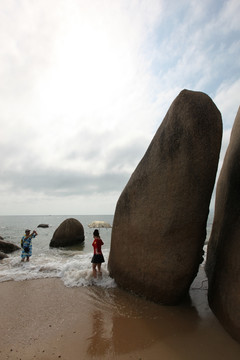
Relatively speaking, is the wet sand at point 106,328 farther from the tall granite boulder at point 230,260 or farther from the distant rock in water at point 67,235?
the distant rock in water at point 67,235

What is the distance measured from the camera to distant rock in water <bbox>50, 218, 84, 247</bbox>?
16016 mm

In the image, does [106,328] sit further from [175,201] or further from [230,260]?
[175,201]

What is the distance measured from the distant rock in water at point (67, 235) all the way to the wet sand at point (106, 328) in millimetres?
10910

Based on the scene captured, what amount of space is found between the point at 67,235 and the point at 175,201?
1336 cm

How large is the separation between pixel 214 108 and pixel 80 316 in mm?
4975

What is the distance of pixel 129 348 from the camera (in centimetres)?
321

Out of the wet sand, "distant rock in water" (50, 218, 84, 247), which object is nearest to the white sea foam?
the wet sand

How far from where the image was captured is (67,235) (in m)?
16.4

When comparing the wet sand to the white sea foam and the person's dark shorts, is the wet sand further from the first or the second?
the person's dark shorts

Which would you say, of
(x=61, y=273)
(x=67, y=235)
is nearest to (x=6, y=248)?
(x=67, y=235)

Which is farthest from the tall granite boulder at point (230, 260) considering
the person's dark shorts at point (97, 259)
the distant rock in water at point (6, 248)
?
the distant rock in water at point (6, 248)

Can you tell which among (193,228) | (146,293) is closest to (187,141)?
(193,228)

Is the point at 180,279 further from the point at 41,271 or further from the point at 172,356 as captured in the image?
the point at 41,271

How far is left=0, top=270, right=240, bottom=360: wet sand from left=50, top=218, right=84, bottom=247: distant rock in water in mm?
10910
